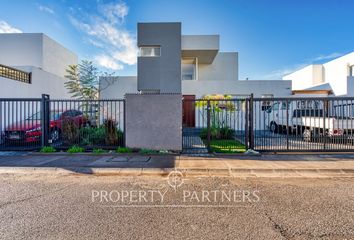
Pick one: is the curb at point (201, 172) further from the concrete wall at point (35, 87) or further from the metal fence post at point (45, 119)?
the concrete wall at point (35, 87)

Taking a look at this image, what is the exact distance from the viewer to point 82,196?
4129mm

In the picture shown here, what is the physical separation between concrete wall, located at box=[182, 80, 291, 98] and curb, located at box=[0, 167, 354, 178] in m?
10.4

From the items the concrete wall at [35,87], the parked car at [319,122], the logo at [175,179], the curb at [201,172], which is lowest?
the logo at [175,179]

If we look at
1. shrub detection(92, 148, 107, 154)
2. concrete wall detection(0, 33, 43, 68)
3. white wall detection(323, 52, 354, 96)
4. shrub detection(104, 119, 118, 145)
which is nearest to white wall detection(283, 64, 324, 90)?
white wall detection(323, 52, 354, 96)

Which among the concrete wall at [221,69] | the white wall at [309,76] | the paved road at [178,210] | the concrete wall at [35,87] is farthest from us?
the white wall at [309,76]

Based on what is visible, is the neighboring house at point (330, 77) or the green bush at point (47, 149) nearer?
the green bush at point (47, 149)

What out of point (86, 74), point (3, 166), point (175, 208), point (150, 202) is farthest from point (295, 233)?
point (86, 74)

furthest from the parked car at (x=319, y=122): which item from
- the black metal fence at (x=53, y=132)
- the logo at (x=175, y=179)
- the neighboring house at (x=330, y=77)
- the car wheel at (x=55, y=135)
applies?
the car wheel at (x=55, y=135)

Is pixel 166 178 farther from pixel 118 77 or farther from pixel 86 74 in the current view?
pixel 118 77

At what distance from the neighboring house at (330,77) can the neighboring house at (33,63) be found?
795 inches

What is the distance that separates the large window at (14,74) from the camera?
11.7 m

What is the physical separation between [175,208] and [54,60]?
70.4ft

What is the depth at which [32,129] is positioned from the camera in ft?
29.0

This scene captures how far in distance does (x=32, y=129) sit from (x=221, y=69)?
16.0 m
